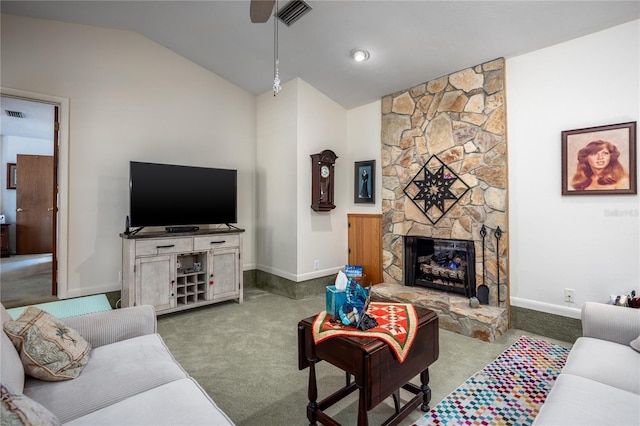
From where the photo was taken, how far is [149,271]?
3455 mm

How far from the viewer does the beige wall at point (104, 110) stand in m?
3.38

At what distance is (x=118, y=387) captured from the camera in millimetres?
1455

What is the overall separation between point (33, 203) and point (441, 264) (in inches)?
312

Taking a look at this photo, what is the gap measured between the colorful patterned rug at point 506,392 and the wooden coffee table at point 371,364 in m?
0.18

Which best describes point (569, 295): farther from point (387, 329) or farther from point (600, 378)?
point (387, 329)

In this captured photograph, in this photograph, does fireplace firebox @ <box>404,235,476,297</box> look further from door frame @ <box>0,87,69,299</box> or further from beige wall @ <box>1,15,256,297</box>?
door frame @ <box>0,87,69,299</box>

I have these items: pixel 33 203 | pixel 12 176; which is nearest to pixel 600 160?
pixel 33 203

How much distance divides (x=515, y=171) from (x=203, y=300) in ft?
12.2

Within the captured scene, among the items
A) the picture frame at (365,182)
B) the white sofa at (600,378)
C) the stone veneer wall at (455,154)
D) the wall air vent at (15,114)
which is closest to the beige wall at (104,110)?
the picture frame at (365,182)

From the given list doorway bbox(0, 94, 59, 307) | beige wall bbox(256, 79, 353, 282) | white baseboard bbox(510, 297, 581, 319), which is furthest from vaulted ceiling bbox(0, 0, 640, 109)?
doorway bbox(0, 94, 59, 307)

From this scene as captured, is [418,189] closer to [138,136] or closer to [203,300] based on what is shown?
[203,300]

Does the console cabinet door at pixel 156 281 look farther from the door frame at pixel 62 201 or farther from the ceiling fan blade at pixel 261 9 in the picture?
the ceiling fan blade at pixel 261 9

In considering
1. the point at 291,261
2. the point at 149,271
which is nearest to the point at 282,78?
the point at 291,261

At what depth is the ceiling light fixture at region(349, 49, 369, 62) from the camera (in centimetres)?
347
